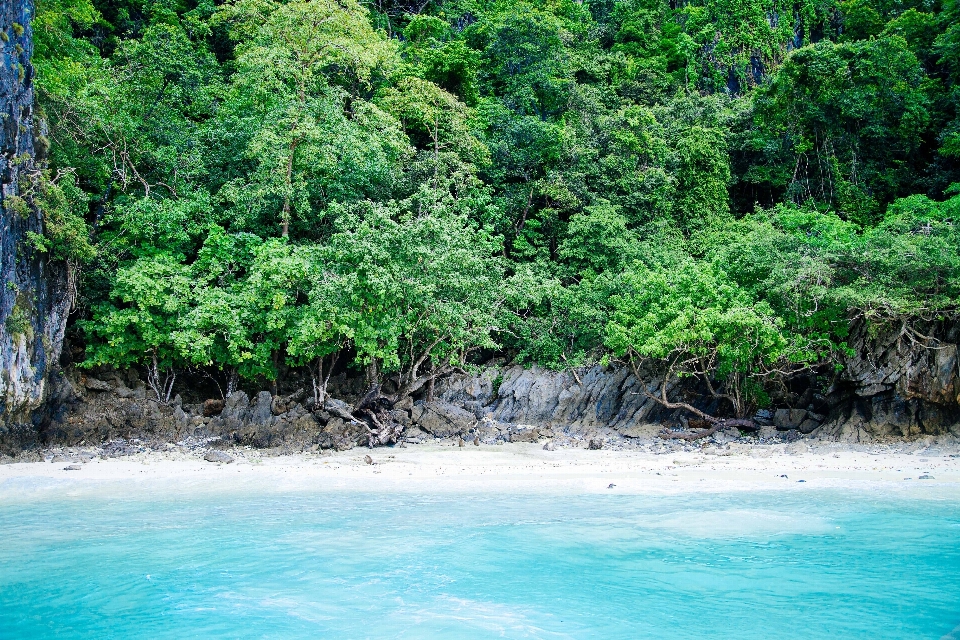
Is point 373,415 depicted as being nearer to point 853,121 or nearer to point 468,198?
point 468,198

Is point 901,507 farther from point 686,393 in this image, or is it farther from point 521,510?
point 686,393

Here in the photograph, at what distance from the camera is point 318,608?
7.25 metres

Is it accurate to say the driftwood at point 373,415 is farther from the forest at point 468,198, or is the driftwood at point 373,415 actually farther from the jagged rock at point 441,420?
the jagged rock at point 441,420

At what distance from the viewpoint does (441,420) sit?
19.6m

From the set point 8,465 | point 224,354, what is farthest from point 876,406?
point 8,465

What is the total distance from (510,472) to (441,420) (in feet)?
19.0

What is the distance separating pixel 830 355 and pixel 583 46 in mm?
23695

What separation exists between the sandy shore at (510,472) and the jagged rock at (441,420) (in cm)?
271

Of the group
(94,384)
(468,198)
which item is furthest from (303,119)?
(94,384)

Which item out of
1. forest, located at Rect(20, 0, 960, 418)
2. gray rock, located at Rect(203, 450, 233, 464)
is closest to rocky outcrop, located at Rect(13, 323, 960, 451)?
forest, located at Rect(20, 0, 960, 418)

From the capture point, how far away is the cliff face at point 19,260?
1502cm

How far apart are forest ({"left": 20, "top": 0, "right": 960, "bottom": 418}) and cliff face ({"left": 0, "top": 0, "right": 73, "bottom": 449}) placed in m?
0.44

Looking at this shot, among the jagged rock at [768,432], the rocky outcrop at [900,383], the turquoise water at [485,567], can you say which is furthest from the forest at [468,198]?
the turquoise water at [485,567]

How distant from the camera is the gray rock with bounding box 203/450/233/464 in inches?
591
